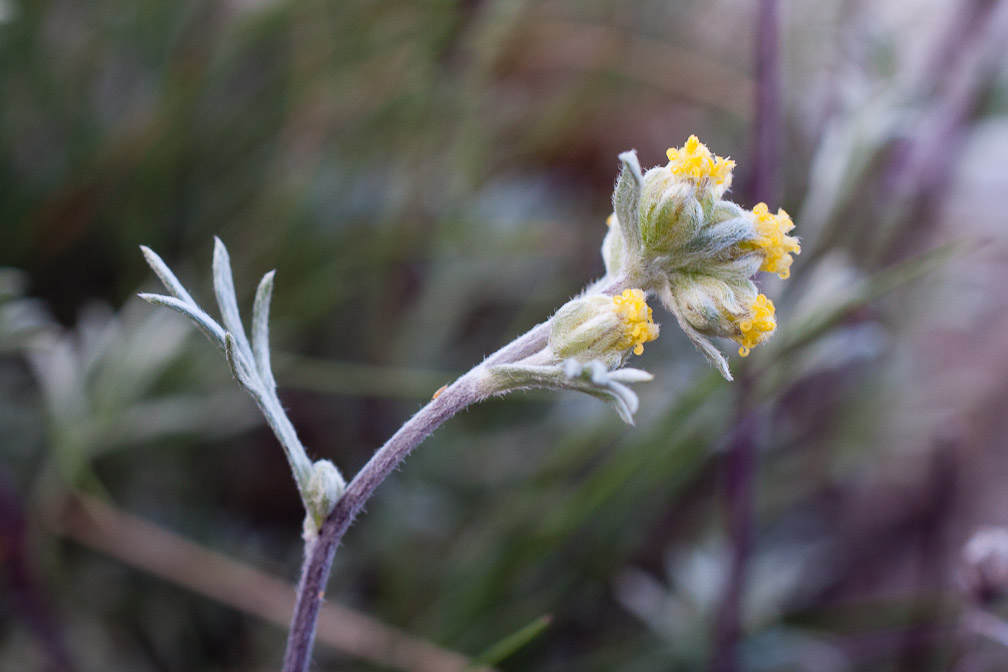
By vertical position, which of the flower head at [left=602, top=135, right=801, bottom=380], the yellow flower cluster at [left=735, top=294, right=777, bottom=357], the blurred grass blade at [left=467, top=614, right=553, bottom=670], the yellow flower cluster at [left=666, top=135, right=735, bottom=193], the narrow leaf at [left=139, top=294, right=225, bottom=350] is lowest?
the blurred grass blade at [left=467, top=614, right=553, bottom=670]

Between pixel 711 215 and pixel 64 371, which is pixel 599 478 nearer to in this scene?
pixel 711 215

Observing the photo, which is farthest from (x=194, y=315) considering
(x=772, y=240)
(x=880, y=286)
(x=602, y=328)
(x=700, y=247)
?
(x=880, y=286)

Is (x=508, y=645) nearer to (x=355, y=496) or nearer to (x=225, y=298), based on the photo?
(x=355, y=496)

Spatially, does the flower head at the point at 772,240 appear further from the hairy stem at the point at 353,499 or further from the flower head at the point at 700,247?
the hairy stem at the point at 353,499

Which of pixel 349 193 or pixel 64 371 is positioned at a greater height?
pixel 349 193

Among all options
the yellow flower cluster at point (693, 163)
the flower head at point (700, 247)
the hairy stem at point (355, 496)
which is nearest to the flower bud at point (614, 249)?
the flower head at point (700, 247)

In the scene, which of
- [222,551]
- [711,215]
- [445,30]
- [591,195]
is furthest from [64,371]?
[591,195]

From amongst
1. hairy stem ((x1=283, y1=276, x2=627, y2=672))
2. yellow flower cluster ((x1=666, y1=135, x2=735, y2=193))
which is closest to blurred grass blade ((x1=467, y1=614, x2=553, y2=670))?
hairy stem ((x1=283, y1=276, x2=627, y2=672))

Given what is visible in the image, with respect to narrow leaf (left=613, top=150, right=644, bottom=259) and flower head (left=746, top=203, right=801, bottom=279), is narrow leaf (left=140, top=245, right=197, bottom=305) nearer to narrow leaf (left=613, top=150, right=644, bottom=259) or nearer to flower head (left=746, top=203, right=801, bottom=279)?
narrow leaf (left=613, top=150, right=644, bottom=259)
